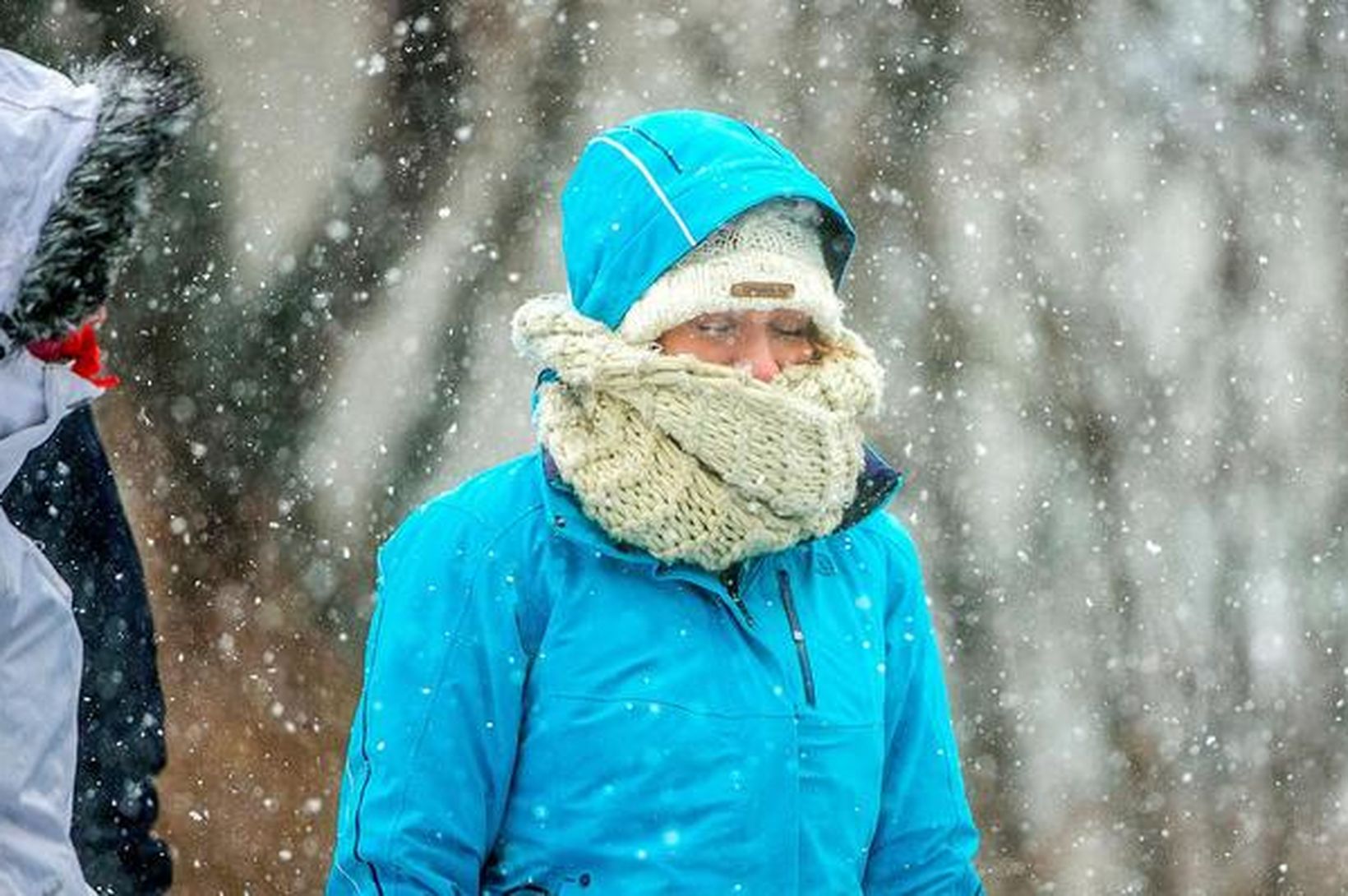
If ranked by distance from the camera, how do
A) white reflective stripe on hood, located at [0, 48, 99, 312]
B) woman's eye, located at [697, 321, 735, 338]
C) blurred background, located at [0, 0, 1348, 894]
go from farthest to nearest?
blurred background, located at [0, 0, 1348, 894], woman's eye, located at [697, 321, 735, 338], white reflective stripe on hood, located at [0, 48, 99, 312]

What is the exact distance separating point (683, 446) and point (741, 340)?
0.15 meters

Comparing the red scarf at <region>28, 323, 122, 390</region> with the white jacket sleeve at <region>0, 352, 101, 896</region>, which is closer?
the white jacket sleeve at <region>0, 352, 101, 896</region>

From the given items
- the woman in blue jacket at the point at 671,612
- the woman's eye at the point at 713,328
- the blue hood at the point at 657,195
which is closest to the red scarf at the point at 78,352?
the woman in blue jacket at the point at 671,612

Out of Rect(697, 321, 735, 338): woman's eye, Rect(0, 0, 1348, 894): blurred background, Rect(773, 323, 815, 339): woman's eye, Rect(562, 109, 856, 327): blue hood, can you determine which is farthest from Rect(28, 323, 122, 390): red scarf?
Rect(0, 0, 1348, 894): blurred background

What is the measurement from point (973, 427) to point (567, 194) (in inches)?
176

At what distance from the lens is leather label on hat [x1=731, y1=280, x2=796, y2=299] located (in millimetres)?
2463

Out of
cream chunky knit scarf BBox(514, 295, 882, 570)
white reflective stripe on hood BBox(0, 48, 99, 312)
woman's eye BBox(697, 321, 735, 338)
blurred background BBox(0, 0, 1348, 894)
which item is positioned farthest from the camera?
blurred background BBox(0, 0, 1348, 894)

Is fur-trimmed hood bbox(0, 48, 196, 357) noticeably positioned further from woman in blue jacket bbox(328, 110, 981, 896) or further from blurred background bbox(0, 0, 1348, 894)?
blurred background bbox(0, 0, 1348, 894)

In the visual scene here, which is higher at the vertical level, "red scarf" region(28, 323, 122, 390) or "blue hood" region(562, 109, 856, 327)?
"blue hood" region(562, 109, 856, 327)

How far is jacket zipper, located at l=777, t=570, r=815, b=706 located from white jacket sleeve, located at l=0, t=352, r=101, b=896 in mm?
839

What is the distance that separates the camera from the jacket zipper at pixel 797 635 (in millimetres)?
2430

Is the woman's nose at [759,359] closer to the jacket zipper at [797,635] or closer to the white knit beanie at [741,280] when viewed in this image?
the white knit beanie at [741,280]

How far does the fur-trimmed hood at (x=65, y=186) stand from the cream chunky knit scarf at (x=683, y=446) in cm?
51

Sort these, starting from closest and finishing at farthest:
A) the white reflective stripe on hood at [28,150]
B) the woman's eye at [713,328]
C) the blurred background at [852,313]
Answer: the white reflective stripe on hood at [28,150] < the woman's eye at [713,328] < the blurred background at [852,313]
